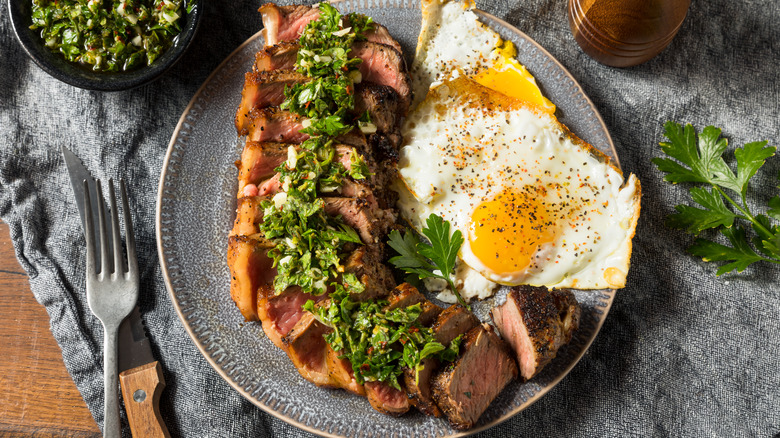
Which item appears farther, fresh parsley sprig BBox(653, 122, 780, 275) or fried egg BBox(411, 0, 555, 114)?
fried egg BBox(411, 0, 555, 114)

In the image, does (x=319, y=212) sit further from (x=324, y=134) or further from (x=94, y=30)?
Result: (x=94, y=30)

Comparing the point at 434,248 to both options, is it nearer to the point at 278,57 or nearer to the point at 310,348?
the point at 310,348

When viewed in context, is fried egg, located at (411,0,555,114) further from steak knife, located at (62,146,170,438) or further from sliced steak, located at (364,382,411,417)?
steak knife, located at (62,146,170,438)

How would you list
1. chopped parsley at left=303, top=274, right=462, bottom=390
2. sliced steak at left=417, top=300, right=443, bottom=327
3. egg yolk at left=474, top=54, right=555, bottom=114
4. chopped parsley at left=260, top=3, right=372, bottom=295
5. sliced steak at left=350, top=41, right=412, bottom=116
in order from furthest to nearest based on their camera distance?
egg yolk at left=474, top=54, right=555, bottom=114 < sliced steak at left=350, top=41, right=412, bottom=116 < sliced steak at left=417, top=300, right=443, bottom=327 < chopped parsley at left=260, top=3, right=372, bottom=295 < chopped parsley at left=303, top=274, right=462, bottom=390

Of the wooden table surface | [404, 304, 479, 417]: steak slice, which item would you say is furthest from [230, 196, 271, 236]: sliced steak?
the wooden table surface

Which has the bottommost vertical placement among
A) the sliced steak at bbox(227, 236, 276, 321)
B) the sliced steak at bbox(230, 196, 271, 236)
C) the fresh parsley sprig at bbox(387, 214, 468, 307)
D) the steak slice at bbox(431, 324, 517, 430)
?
the steak slice at bbox(431, 324, 517, 430)

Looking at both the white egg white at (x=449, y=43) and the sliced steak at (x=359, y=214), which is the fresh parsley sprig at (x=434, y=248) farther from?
the white egg white at (x=449, y=43)

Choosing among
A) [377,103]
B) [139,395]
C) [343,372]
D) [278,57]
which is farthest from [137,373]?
[377,103]
